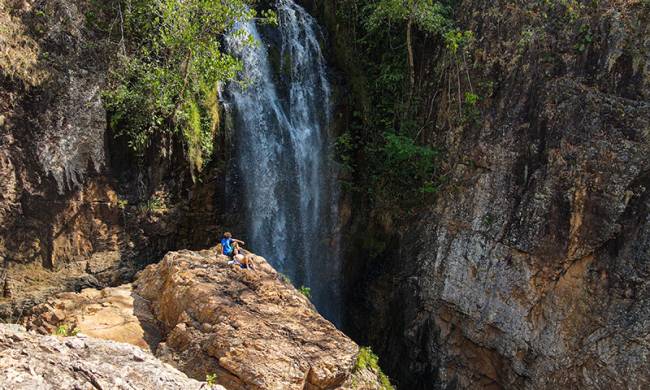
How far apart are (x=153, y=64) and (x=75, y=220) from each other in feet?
11.5

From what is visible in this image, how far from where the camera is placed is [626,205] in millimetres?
9430

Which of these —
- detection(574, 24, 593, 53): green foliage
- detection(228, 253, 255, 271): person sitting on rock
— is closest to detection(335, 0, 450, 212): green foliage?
detection(574, 24, 593, 53): green foliage

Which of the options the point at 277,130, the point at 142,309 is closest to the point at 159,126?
the point at 277,130

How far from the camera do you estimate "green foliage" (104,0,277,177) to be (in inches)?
376

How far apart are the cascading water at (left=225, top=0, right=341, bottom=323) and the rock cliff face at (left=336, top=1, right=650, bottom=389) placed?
204 centimetres

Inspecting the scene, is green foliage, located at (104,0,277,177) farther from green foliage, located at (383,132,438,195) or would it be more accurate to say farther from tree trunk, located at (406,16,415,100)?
green foliage, located at (383,132,438,195)

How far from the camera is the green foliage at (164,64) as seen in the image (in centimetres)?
955

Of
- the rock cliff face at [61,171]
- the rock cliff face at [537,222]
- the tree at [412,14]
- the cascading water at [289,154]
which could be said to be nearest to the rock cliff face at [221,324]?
the rock cliff face at [61,171]

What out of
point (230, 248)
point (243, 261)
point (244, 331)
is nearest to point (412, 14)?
point (230, 248)

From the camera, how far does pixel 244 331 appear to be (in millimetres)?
6047

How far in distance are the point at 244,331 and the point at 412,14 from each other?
924 centimetres

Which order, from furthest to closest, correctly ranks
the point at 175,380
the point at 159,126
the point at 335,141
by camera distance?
the point at 335,141, the point at 159,126, the point at 175,380

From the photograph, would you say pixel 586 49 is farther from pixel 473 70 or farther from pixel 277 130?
pixel 277 130

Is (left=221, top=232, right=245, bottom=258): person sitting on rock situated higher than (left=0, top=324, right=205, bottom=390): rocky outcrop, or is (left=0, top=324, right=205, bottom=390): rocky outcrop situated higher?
(left=0, top=324, right=205, bottom=390): rocky outcrop
